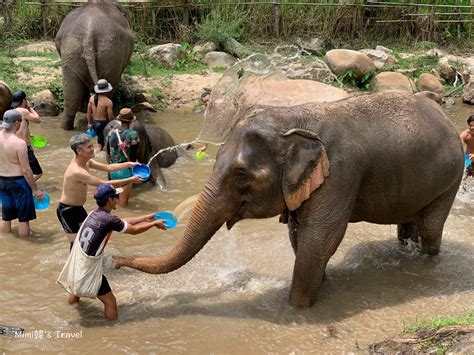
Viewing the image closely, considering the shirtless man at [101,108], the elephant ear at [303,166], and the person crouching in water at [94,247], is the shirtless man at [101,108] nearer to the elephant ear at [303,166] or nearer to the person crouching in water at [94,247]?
the person crouching in water at [94,247]

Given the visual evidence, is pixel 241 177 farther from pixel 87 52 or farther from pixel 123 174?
pixel 87 52

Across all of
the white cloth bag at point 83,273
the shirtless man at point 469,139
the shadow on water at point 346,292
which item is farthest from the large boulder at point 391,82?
the white cloth bag at point 83,273

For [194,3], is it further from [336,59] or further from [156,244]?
[156,244]

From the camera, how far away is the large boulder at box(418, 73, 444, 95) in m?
13.0

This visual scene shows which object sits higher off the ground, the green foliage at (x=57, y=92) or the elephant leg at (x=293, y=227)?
the elephant leg at (x=293, y=227)

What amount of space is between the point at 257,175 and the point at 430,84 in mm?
9695

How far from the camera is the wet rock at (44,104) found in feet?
37.9

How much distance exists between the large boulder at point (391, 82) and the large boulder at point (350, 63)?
0.29m

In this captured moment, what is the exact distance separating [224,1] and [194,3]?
79 cm

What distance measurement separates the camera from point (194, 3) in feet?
52.0

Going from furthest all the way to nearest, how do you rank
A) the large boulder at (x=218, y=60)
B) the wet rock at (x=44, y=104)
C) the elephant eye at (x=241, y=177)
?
the large boulder at (x=218, y=60), the wet rock at (x=44, y=104), the elephant eye at (x=241, y=177)

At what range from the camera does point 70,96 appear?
10.6m

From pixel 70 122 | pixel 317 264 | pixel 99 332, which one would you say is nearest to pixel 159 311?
pixel 99 332

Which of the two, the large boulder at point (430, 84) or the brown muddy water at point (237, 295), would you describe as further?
the large boulder at point (430, 84)
